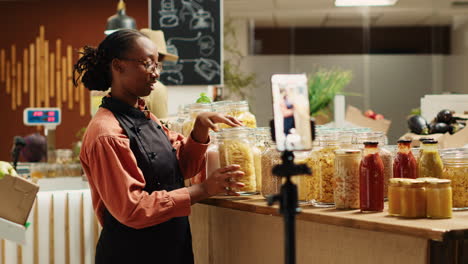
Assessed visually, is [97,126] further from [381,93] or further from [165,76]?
[381,93]

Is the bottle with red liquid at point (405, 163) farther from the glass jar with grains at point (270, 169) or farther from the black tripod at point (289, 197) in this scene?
the black tripod at point (289, 197)

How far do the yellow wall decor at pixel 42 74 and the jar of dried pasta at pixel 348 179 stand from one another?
6.04 m

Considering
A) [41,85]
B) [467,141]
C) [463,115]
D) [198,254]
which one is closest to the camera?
[198,254]

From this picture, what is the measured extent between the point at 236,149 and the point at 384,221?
61 centimetres

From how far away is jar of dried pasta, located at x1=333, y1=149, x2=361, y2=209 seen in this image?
1765 mm

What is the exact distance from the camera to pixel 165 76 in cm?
504

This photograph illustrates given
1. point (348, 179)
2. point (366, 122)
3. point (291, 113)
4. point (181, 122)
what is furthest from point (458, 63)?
point (291, 113)

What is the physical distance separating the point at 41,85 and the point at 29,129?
0.59 meters

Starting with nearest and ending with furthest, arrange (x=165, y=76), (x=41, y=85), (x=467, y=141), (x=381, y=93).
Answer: (x=467, y=141) → (x=165, y=76) → (x=41, y=85) → (x=381, y=93)

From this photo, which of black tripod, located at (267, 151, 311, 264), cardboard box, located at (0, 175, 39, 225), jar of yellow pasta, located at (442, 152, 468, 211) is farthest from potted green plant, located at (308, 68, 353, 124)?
black tripod, located at (267, 151, 311, 264)

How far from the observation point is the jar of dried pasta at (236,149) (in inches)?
79.6

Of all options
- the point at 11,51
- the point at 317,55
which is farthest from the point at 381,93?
the point at 11,51

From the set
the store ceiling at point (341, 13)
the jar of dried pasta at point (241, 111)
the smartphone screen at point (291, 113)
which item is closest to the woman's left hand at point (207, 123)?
the jar of dried pasta at point (241, 111)

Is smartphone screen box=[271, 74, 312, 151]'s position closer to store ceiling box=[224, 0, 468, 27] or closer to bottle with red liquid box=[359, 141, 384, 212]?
bottle with red liquid box=[359, 141, 384, 212]
